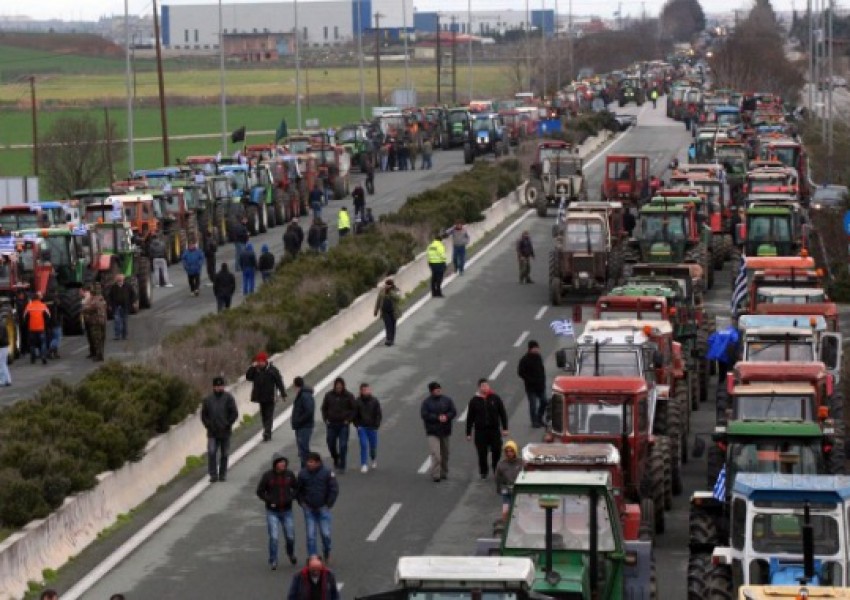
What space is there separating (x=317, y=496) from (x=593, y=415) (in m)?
3.78

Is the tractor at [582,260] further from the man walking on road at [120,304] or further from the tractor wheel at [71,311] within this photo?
the tractor wheel at [71,311]

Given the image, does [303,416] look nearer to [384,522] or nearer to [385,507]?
[385,507]

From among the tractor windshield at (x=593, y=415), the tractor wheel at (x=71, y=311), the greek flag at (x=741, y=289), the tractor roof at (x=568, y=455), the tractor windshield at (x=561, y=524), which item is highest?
the tractor roof at (x=568, y=455)

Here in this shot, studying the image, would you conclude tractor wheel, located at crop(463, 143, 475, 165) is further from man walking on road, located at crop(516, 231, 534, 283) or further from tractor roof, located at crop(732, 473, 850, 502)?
tractor roof, located at crop(732, 473, 850, 502)

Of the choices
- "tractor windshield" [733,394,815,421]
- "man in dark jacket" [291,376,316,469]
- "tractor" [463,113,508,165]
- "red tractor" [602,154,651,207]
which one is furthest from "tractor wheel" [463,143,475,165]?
"tractor windshield" [733,394,815,421]

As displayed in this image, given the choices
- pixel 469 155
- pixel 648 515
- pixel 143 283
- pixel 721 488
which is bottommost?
pixel 469 155

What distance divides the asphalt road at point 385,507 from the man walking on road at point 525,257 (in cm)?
694

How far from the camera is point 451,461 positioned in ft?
102

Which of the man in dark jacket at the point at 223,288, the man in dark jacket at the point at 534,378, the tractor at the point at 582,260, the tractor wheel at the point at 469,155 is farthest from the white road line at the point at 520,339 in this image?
the tractor wheel at the point at 469,155

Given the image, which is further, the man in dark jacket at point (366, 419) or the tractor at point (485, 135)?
the tractor at point (485, 135)

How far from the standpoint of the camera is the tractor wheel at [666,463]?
1053 inches

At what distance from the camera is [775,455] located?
23078 millimetres

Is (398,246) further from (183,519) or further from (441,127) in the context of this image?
(441,127)

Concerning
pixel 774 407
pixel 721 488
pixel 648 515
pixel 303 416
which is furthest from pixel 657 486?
pixel 303 416
